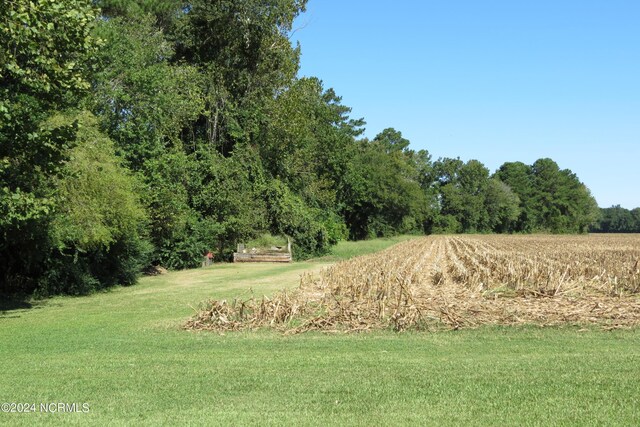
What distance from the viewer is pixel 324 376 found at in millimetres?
9148

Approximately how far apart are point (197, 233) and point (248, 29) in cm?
1598

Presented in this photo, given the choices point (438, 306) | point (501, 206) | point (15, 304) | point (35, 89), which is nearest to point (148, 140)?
point (15, 304)

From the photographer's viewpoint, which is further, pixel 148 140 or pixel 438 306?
pixel 148 140

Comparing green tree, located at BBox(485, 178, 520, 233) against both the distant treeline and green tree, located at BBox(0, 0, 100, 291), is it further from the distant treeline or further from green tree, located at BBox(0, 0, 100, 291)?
green tree, located at BBox(0, 0, 100, 291)

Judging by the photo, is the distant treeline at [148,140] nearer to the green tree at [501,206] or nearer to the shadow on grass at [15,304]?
the shadow on grass at [15,304]

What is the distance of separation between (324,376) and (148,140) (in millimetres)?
26670

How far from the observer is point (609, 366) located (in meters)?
9.33

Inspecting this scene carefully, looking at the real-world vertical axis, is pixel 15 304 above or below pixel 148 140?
below

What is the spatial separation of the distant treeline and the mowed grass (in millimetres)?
6297

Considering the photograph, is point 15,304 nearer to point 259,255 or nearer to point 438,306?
point 438,306

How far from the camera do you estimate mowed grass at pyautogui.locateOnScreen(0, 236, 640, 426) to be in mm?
7156

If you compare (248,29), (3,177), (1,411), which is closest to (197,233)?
(248,29)

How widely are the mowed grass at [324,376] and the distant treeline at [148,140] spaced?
630 centimetres

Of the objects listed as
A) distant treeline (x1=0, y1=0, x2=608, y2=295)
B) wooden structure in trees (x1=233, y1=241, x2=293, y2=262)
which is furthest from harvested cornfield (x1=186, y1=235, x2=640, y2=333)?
wooden structure in trees (x1=233, y1=241, x2=293, y2=262)
